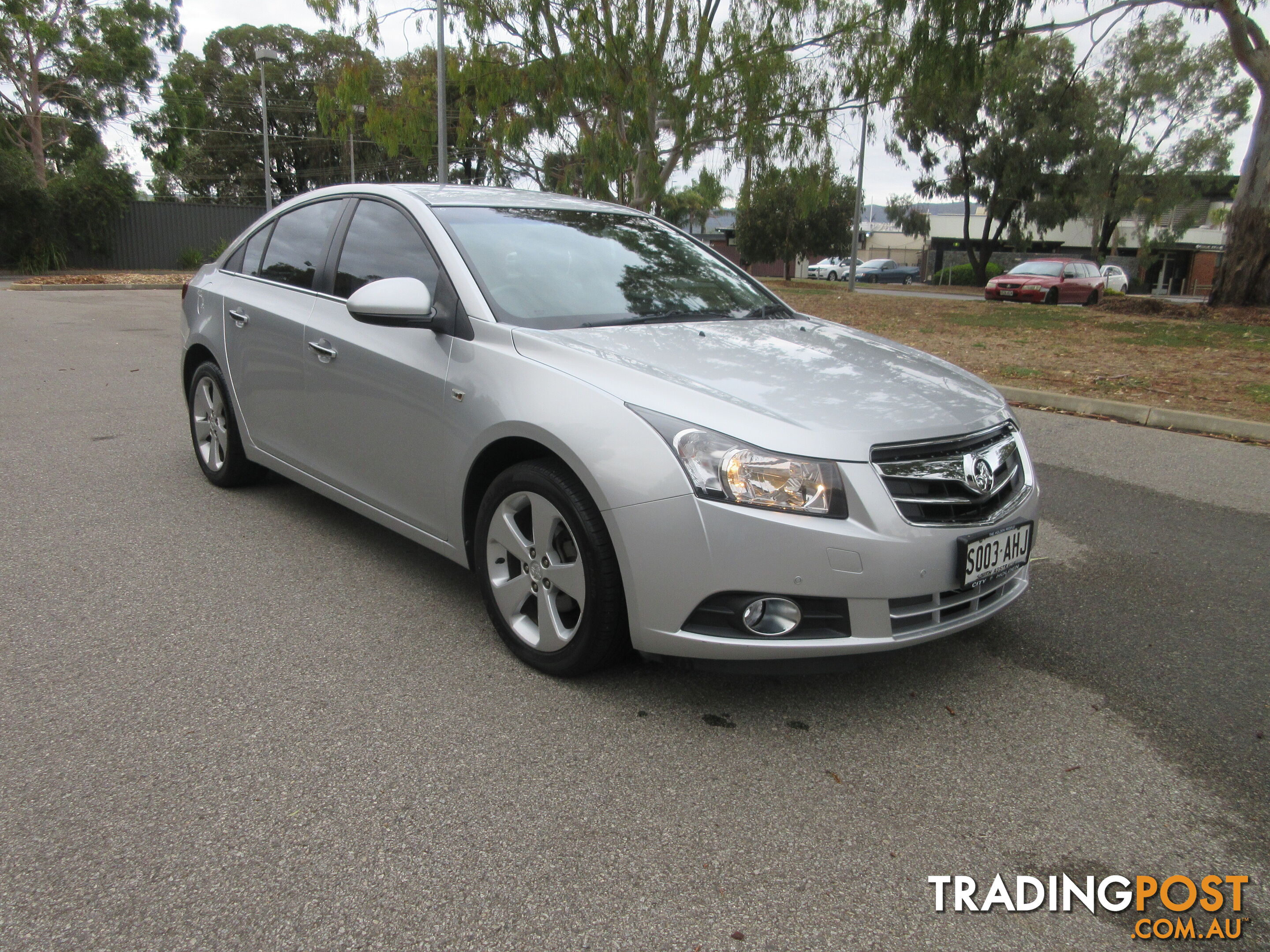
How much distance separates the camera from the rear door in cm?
445

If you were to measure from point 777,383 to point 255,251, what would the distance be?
10.5ft

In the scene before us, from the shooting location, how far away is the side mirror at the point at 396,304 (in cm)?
348

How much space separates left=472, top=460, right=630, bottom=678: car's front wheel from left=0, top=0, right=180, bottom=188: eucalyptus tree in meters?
36.6

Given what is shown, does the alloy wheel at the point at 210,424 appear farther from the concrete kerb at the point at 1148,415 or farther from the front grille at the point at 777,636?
the concrete kerb at the point at 1148,415

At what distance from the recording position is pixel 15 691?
3.10 metres

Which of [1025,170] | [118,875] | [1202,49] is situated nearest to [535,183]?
[118,875]

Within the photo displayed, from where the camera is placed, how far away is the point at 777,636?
2854 mm

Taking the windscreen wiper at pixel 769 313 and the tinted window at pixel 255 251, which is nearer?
the windscreen wiper at pixel 769 313

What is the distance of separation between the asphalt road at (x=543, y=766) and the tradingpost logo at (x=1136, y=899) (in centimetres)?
3

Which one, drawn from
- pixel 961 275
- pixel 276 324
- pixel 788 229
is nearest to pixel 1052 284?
pixel 788 229

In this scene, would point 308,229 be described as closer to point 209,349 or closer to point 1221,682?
point 209,349

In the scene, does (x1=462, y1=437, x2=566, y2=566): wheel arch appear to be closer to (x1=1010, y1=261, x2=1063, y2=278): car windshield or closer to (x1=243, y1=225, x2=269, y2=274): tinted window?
(x1=243, y1=225, x2=269, y2=274): tinted window

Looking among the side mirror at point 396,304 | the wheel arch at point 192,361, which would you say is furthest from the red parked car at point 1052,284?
the side mirror at point 396,304

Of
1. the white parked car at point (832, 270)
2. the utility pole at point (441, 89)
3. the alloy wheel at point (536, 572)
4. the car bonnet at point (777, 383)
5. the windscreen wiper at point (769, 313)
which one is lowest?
the white parked car at point (832, 270)
